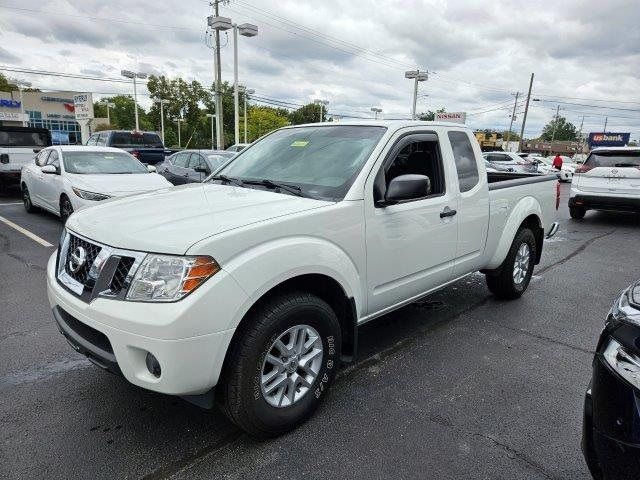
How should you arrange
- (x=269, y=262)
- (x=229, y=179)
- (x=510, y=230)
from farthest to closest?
(x=510, y=230) < (x=229, y=179) < (x=269, y=262)

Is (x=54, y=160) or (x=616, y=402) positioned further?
(x=54, y=160)

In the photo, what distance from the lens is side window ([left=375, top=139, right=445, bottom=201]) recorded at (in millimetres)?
3527

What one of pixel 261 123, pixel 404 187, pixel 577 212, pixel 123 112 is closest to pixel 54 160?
pixel 404 187

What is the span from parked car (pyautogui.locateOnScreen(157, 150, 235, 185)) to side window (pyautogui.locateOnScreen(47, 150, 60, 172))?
3.01 m

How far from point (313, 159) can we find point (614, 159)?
33.6ft

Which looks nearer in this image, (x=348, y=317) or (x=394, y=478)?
(x=394, y=478)

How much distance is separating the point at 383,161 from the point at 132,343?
1.98m

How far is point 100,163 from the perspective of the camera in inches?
348

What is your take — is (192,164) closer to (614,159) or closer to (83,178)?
(83,178)

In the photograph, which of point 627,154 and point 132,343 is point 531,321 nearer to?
point 132,343

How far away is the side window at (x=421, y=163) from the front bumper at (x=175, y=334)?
5.70 feet

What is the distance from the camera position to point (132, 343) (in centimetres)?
217

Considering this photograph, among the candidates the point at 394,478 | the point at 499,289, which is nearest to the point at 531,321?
the point at 499,289

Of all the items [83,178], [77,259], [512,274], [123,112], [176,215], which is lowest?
[512,274]
